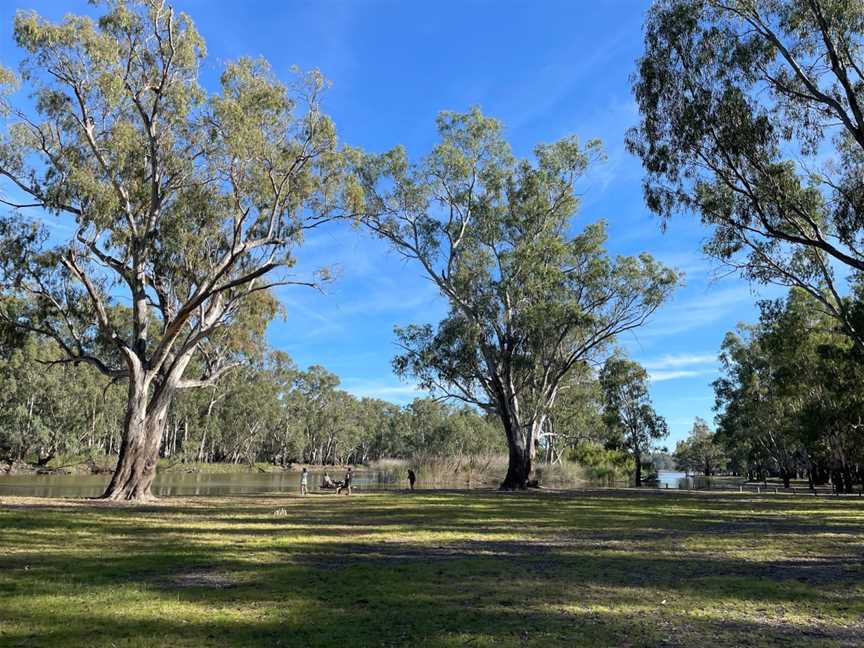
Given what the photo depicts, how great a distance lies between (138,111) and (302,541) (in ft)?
53.9

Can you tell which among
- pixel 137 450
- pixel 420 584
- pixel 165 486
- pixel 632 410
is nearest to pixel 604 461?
pixel 632 410

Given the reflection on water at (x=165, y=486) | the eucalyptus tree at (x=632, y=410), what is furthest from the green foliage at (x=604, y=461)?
the reflection on water at (x=165, y=486)

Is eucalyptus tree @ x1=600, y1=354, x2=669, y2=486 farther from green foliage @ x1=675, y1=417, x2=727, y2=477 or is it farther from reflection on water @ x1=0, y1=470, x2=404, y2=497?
green foliage @ x1=675, y1=417, x2=727, y2=477

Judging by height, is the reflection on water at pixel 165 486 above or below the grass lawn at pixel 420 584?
below

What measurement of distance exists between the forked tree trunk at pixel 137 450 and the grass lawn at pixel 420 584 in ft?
18.8

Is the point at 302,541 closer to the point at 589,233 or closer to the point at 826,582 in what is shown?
the point at 826,582

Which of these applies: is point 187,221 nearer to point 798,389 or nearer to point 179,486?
point 179,486

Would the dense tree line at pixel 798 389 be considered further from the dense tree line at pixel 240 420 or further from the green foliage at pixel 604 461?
the dense tree line at pixel 240 420

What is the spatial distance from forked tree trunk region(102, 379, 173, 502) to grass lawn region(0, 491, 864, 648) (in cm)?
573

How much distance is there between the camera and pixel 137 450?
774 inches

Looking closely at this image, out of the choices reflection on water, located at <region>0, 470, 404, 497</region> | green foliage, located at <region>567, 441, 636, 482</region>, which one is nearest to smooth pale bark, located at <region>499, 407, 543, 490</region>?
reflection on water, located at <region>0, 470, 404, 497</region>

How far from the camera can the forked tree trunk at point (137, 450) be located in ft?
63.7

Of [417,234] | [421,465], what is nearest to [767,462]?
[421,465]

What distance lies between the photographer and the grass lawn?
197 inches
